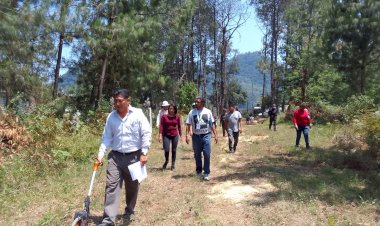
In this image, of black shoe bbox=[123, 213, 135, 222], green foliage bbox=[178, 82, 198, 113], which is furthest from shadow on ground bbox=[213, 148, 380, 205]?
green foliage bbox=[178, 82, 198, 113]

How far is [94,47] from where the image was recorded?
1681 cm

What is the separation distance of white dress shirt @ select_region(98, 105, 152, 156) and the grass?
1139 millimetres

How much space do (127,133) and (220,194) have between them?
8.72 ft

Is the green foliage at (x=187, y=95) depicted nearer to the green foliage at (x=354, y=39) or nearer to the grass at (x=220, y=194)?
the green foliage at (x=354, y=39)

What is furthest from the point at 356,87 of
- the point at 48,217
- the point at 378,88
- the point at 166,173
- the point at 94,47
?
the point at 48,217

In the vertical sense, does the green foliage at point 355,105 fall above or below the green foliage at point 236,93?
below

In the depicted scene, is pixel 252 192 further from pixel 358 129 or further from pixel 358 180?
pixel 358 129

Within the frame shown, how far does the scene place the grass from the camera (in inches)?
235

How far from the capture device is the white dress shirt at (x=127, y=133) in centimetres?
539

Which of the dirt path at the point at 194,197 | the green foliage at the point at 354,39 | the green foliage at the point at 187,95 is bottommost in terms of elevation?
the dirt path at the point at 194,197

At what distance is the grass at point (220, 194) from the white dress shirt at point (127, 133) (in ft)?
3.74

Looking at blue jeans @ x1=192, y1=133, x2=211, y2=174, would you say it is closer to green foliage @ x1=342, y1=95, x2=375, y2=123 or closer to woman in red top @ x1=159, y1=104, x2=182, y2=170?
woman in red top @ x1=159, y1=104, x2=182, y2=170

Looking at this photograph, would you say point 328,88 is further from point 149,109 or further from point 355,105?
point 149,109

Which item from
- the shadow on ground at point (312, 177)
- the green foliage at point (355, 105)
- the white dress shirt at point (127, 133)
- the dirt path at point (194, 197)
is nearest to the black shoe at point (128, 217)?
the dirt path at point (194, 197)
